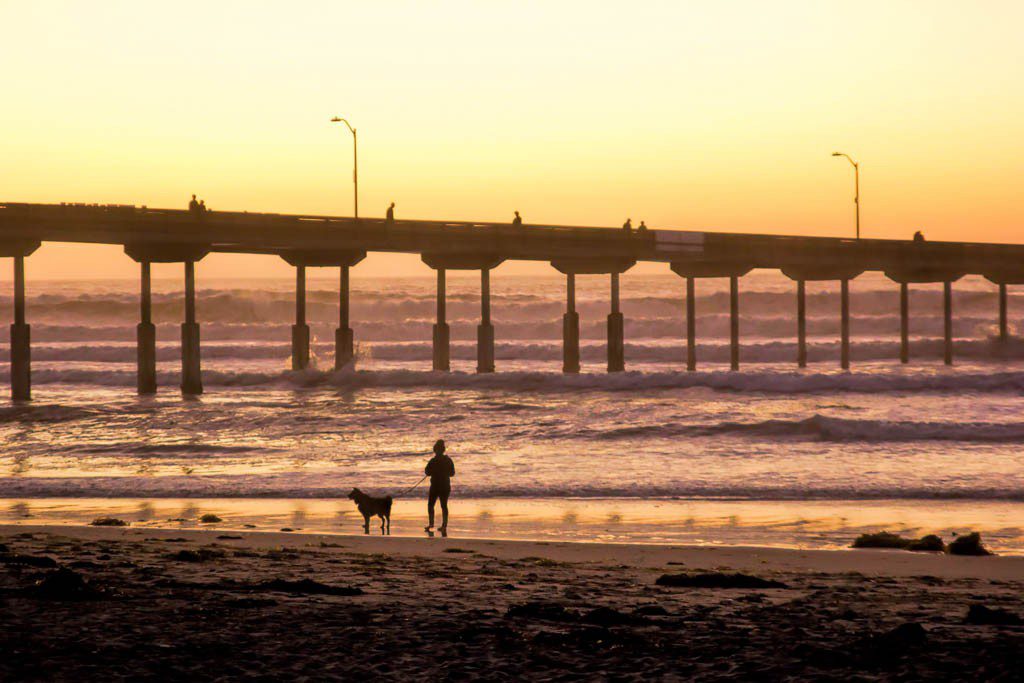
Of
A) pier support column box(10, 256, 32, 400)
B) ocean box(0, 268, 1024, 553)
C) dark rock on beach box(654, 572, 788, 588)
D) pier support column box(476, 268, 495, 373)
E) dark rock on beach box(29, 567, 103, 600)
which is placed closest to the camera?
dark rock on beach box(29, 567, 103, 600)

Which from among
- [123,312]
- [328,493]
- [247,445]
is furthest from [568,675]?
[123,312]

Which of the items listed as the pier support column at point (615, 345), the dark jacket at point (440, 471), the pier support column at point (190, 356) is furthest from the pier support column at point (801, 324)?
the dark jacket at point (440, 471)

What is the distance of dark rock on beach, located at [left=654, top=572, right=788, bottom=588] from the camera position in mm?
12289

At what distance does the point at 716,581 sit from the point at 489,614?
9.24ft

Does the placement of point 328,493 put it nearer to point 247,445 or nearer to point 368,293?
point 247,445

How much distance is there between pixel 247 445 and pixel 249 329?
7198 centimetres

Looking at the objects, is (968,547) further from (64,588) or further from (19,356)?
(19,356)

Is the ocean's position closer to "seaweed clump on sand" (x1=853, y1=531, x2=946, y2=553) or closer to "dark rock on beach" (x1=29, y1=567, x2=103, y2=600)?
"seaweed clump on sand" (x1=853, y1=531, x2=946, y2=553)

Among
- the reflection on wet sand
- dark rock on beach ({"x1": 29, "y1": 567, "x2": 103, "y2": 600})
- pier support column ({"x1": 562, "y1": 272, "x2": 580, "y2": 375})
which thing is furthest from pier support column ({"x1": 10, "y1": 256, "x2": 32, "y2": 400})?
dark rock on beach ({"x1": 29, "y1": 567, "x2": 103, "y2": 600})

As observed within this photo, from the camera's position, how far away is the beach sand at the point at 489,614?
8.80m

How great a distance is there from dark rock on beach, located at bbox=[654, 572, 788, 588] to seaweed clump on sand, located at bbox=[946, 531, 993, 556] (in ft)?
11.4

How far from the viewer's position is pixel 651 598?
11.5m

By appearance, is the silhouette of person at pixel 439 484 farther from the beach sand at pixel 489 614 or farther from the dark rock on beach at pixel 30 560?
the dark rock on beach at pixel 30 560

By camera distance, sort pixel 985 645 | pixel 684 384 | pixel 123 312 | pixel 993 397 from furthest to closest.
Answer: pixel 123 312
pixel 684 384
pixel 993 397
pixel 985 645
